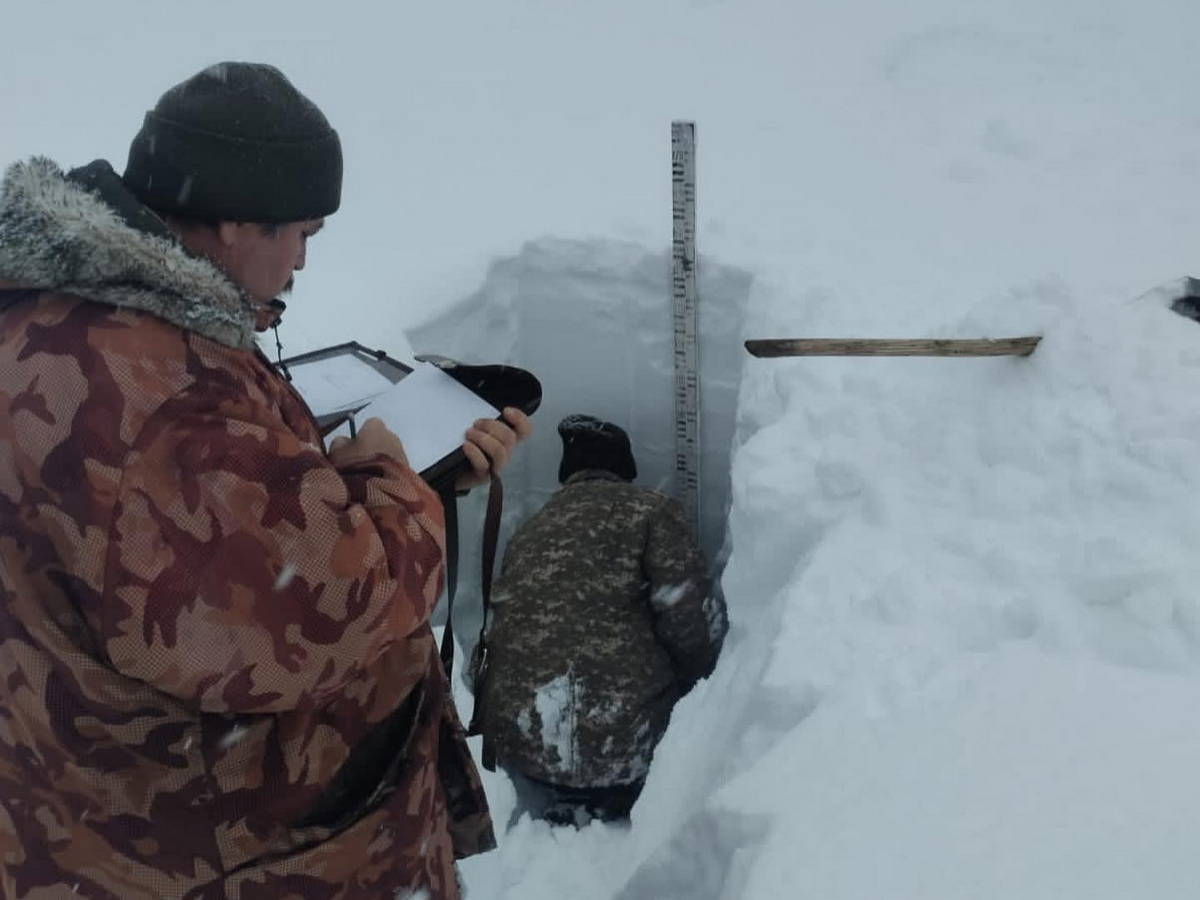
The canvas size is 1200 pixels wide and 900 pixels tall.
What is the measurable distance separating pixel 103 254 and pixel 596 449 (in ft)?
8.76

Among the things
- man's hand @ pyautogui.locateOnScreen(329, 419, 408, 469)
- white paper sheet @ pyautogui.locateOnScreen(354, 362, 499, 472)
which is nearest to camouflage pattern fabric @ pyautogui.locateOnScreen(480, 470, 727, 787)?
white paper sheet @ pyautogui.locateOnScreen(354, 362, 499, 472)

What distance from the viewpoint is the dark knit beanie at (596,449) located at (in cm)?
364

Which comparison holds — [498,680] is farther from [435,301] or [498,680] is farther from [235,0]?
[235,0]

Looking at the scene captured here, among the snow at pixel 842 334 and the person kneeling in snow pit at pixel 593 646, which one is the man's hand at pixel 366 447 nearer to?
the snow at pixel 842 334

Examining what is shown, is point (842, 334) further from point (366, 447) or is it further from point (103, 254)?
point (103, 254)

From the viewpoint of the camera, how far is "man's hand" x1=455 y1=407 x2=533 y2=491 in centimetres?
138

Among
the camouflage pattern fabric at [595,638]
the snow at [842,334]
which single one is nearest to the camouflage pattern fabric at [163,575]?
the snow at [842,334]

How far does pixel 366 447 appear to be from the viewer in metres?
1.21

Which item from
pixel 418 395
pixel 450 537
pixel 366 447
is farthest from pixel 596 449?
pixel 366 447

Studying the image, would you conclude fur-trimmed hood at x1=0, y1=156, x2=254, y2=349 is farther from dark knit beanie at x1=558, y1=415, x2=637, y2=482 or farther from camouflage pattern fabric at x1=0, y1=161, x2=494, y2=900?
dark knit beanie at x1=558, y1=415, x2=637, y2=482

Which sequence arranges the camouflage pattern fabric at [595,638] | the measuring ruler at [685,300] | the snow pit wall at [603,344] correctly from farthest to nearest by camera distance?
1. the snow pit wall at [603,344]
2. the measuring ruler at [685,300]
3. the camouflage pattern fabric at [595,638]

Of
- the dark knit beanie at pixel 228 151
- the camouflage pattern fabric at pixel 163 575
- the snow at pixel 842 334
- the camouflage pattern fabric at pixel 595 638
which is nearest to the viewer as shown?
the camouflage pattern fabric at pixel 163 575

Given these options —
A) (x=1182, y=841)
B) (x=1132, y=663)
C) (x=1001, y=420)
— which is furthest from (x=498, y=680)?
(x=1182, y=841)

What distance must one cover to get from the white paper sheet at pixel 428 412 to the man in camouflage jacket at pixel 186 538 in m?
0.18
